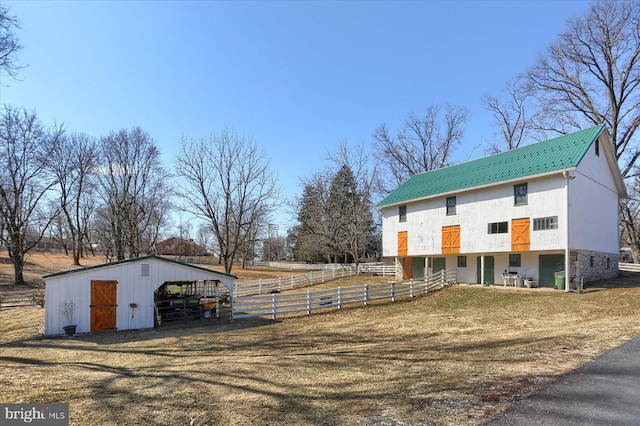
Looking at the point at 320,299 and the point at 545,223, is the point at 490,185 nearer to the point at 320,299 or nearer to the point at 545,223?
the point at 545,223

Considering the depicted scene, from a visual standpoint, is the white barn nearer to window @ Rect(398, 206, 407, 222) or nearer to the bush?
the bush

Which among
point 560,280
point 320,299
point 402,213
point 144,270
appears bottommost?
point 320,299

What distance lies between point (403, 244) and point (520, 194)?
349 inches

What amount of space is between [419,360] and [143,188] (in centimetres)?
3815

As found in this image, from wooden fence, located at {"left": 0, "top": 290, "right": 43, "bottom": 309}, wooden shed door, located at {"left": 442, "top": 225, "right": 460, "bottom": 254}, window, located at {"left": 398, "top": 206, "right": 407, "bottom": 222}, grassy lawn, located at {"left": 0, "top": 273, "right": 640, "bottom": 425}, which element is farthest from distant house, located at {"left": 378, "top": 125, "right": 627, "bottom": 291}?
wooden fence, located at {"left": 0, "top": 290, "right": 43, "bottom": 309}

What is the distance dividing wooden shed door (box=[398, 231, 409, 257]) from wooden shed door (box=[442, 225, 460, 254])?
10.6 ft

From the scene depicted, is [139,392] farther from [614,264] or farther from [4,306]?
[614,264]

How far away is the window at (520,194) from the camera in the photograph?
19.7 meters

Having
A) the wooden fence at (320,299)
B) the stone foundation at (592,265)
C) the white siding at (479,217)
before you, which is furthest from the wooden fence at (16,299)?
the stone foundation at (592,265)

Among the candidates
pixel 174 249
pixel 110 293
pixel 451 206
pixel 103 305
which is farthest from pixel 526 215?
pixel 174 249

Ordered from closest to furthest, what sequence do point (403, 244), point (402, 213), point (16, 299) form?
point (16, 299) < point (403, 244) < point (402, 213)

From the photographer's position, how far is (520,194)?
19922mm

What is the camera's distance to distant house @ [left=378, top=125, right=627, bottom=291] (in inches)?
725

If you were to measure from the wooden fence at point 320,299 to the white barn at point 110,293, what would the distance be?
3.05 meters
